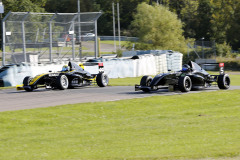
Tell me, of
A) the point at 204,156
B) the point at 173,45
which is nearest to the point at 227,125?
the point at 204,156

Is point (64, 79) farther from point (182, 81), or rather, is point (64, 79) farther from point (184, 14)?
point (184, 14)

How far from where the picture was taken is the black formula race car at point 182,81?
17547 mm

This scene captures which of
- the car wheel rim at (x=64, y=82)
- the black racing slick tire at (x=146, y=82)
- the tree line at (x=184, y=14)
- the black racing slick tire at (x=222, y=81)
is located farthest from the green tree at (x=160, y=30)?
the black racing slick tire at (x=146, y=82)

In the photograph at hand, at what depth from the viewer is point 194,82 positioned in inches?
725

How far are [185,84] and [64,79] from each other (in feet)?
18.0

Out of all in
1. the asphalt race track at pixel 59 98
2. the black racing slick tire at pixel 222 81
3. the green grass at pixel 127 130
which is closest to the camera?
the green grass at pixel 127 130

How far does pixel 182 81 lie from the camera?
17.3 m

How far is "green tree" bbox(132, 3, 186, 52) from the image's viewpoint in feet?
169

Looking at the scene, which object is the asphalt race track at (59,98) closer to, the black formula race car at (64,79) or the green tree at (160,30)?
the black formula race car at (64,79)

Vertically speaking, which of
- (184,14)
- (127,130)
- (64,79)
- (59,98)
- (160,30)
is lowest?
(127,130)

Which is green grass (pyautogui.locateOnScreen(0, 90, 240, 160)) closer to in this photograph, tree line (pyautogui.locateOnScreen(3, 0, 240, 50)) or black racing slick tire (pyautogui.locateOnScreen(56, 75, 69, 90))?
black racing slick tire (pyautogui.locateOnScreen(56, 75, 69, 90))

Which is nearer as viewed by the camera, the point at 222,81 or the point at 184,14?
the point at 222,81

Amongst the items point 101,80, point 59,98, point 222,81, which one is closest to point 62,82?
point 101,80

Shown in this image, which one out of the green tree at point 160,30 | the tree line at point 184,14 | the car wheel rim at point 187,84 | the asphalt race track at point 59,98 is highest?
the tree line at point 184,14
